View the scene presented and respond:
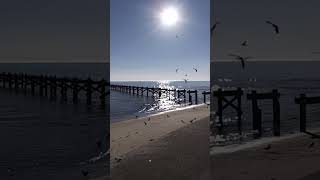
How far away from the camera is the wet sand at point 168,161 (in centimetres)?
906

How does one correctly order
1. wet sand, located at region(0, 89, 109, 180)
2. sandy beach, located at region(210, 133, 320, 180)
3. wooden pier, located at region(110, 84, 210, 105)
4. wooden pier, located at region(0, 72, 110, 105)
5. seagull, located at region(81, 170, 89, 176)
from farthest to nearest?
wooden pier, located at region(110, 84, 210, 105) → wooden pier, located at region(0, 72, 110, 105) → wet sand, located at region(0, 89, 109, 180) → seagull, located at region(81, 170, 89, 176) → sandy beach, located at region(210, 133, 320, 180)

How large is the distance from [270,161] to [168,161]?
2.55m

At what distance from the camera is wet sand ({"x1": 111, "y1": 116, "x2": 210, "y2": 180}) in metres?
9.06

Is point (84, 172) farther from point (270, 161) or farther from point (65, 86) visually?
point (65, 86)

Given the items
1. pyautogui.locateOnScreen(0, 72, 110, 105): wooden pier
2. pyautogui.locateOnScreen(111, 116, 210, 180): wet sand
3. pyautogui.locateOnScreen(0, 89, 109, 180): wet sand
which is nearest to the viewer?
pyautogui.locateOnScreen(111, 116, 210, 180): wet sand

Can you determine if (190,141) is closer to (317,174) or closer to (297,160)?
(297,160)

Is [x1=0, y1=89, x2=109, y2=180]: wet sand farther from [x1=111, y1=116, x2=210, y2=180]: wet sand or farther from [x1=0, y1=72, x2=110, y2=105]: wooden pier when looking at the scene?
[x1=0, y1=72, x2=110, y2=105]: wooden pier

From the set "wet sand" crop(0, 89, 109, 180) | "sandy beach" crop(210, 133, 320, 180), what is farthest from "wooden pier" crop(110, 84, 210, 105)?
"sandy beach" crop(210, 133, 320, 180)

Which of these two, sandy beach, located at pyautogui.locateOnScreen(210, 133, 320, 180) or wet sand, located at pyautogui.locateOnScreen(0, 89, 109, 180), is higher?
sandy beach, located at pyautogui.locateOnScreen(210, 133, 320, 180)

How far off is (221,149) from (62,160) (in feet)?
16.5

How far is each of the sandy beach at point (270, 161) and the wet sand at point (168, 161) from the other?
1.24 ft

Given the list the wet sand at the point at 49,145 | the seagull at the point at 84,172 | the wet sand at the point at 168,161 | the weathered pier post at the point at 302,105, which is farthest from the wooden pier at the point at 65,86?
the seagull at the point at 84,172

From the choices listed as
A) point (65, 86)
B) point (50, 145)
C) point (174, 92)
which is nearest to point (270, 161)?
point (50, 145)

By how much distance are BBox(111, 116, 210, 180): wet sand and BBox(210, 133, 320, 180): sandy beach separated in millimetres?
379
